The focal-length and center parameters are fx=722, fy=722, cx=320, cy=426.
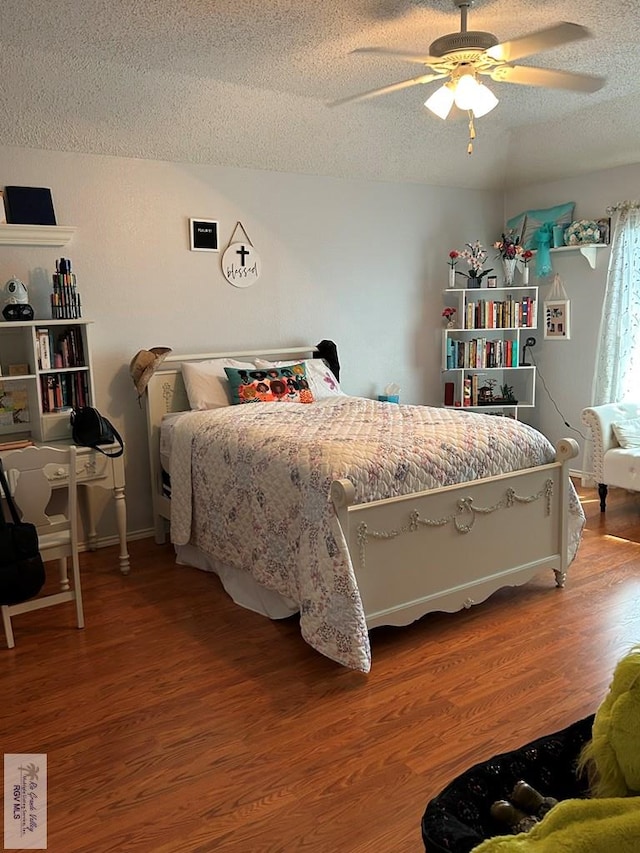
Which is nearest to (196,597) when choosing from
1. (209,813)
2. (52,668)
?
(52,668)

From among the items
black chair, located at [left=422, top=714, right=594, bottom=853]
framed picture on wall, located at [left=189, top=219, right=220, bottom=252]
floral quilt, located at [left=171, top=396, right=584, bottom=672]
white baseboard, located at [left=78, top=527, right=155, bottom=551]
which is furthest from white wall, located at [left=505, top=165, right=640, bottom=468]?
black chair, located at [left=422, top=714, right=594, bottom=853]

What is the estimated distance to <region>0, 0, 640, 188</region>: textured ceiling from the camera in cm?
308

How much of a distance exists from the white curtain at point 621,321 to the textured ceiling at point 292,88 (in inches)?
19.0

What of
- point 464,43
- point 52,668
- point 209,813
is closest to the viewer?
point 209,813

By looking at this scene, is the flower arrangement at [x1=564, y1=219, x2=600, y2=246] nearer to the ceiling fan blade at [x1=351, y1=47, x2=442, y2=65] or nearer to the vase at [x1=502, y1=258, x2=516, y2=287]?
the vase at [x1=502, y1=258, x2=516, y2=287]

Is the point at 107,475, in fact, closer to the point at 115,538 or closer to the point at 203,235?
the point at 115,538

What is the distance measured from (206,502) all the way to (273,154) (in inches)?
94.0

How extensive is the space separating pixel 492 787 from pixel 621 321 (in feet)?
15.4

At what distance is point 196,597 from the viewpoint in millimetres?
3627

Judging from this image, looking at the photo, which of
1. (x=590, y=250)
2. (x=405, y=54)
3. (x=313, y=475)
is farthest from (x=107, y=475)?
(x=590, y=250)

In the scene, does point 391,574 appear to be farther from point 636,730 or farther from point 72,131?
point 72,131

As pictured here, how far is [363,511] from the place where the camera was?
2832 mm

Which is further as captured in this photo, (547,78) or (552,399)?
(552,399)

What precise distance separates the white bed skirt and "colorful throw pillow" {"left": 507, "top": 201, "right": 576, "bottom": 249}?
374cm
